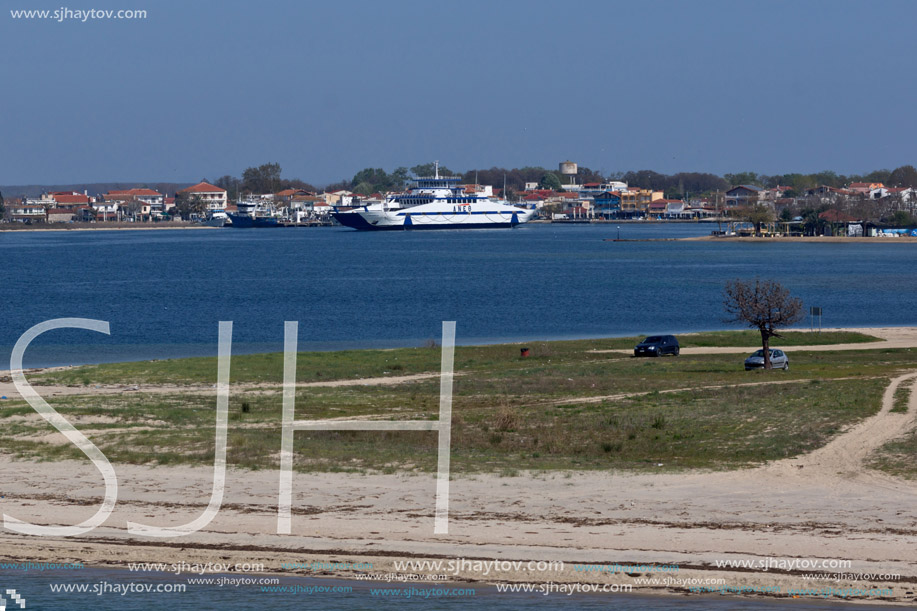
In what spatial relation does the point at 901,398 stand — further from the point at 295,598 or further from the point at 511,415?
the point at 295,598

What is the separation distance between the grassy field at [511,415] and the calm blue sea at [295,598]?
495cm

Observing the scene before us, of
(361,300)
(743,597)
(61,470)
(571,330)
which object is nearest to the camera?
(743,597)

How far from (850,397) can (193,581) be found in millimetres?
17251

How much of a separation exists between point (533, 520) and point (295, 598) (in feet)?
12.6

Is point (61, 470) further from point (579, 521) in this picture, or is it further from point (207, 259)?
point (207, 259)

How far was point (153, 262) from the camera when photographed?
12394 cm

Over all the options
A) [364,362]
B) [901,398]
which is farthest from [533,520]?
[364,362]

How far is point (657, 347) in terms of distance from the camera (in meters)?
38.3

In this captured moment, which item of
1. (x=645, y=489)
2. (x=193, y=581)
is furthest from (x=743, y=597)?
(x=193, y=581)

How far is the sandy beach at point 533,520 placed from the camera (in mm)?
14500

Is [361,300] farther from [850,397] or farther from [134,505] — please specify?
[134,505]

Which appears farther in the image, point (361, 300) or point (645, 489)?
point (361, 300)

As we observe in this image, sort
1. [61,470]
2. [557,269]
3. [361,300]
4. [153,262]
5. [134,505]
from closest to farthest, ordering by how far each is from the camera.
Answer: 1. [134,505]
2. [61,470]
3. [361,300]
4. [557,269]
5. [153,262]

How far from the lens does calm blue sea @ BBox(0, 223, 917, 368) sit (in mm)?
52531
